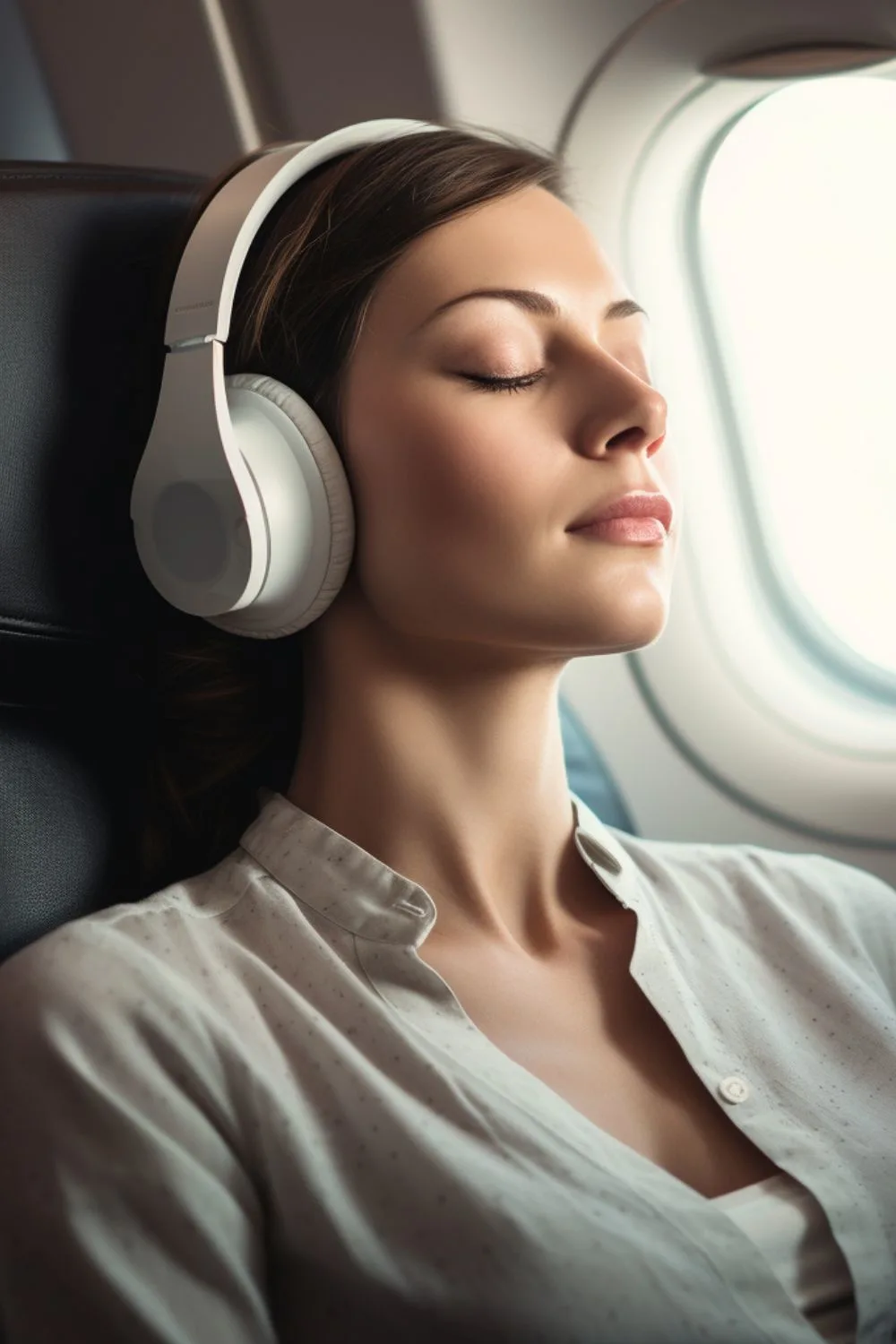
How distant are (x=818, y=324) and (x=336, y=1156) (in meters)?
1.40

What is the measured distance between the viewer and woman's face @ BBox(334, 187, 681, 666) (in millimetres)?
1148

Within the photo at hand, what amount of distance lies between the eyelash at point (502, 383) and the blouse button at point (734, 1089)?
642 mm

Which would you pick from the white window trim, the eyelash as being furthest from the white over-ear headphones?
the white window trim

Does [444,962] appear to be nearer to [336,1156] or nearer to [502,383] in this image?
[336,1156]

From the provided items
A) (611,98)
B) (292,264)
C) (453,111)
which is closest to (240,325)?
(292,264)

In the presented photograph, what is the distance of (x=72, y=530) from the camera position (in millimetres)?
1221

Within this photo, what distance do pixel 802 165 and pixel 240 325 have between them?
0.92 m

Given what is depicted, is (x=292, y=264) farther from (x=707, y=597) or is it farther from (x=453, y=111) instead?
(x=707, y=597)

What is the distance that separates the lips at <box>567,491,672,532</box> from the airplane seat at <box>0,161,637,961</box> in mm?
443

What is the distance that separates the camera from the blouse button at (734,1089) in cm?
115

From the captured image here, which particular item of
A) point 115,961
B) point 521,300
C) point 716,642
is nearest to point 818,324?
point 716,642

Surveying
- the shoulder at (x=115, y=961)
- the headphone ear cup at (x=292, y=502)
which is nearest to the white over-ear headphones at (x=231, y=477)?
the headphone ear cup at (x=292, y=502)

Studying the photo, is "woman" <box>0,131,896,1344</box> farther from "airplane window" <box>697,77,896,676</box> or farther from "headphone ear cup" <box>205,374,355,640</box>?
"airplane window" <box>697,77,896,676</box>

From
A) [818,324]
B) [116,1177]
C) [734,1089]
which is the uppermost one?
[818,324]
